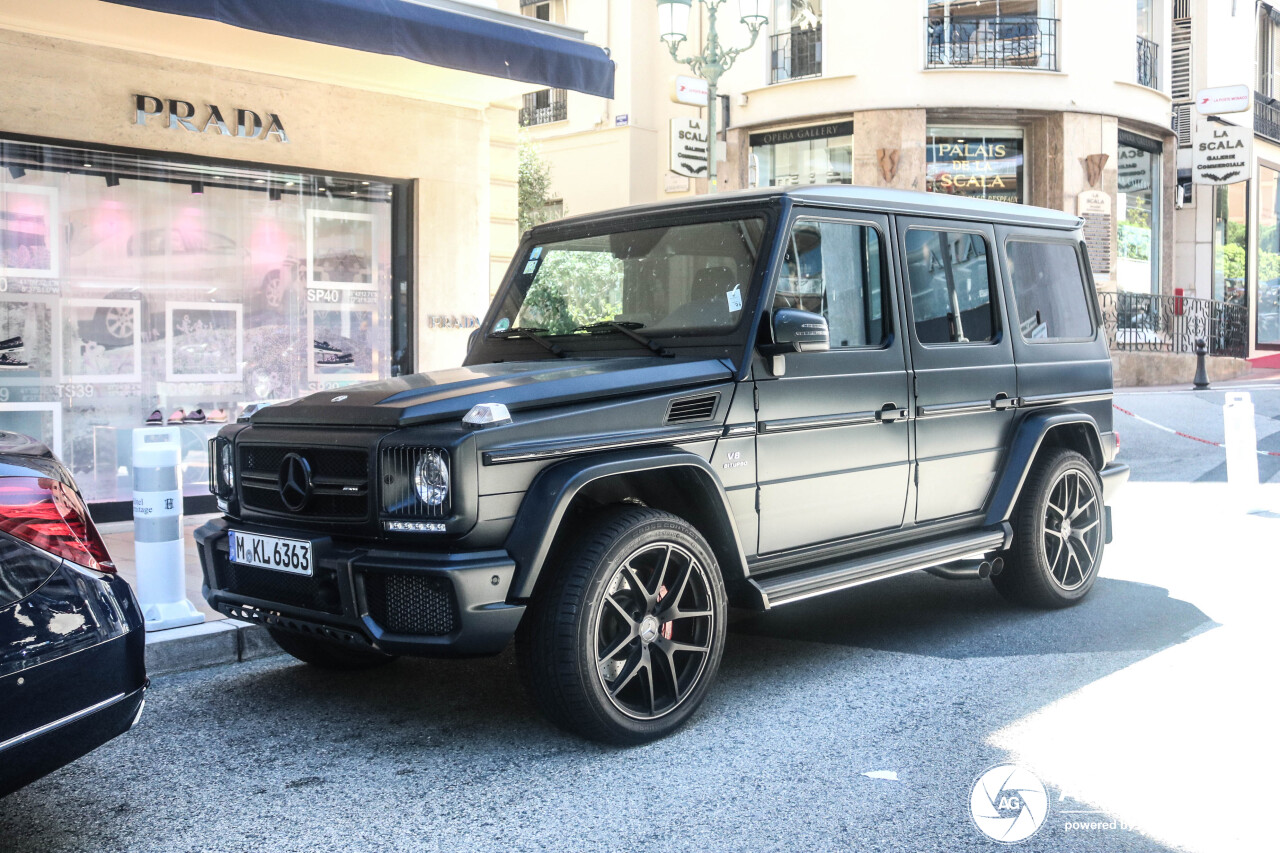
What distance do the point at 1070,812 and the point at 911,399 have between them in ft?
7.17

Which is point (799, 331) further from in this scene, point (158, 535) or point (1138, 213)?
point (1138, 213)

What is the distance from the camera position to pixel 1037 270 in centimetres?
623

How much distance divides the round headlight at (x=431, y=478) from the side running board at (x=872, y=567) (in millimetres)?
1316

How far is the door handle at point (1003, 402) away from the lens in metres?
5.74

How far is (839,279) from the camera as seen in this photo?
5008 mm

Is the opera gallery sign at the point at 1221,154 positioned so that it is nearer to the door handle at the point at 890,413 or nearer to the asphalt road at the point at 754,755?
the asphalt road at the point at 754,755

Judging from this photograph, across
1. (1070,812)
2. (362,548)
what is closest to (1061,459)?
(1070,812)

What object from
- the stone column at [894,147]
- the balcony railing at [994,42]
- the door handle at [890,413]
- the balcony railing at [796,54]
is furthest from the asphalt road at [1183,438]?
the balcony railing at [796,54]

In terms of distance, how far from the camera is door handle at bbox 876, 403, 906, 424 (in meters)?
5.09

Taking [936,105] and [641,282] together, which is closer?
[641,282]

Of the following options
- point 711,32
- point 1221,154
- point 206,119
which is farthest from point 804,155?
point 206,119

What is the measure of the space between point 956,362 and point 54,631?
13.3 ft

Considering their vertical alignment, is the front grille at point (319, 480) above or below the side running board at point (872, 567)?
above

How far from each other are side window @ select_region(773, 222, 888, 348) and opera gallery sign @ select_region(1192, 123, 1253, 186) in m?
22.7
